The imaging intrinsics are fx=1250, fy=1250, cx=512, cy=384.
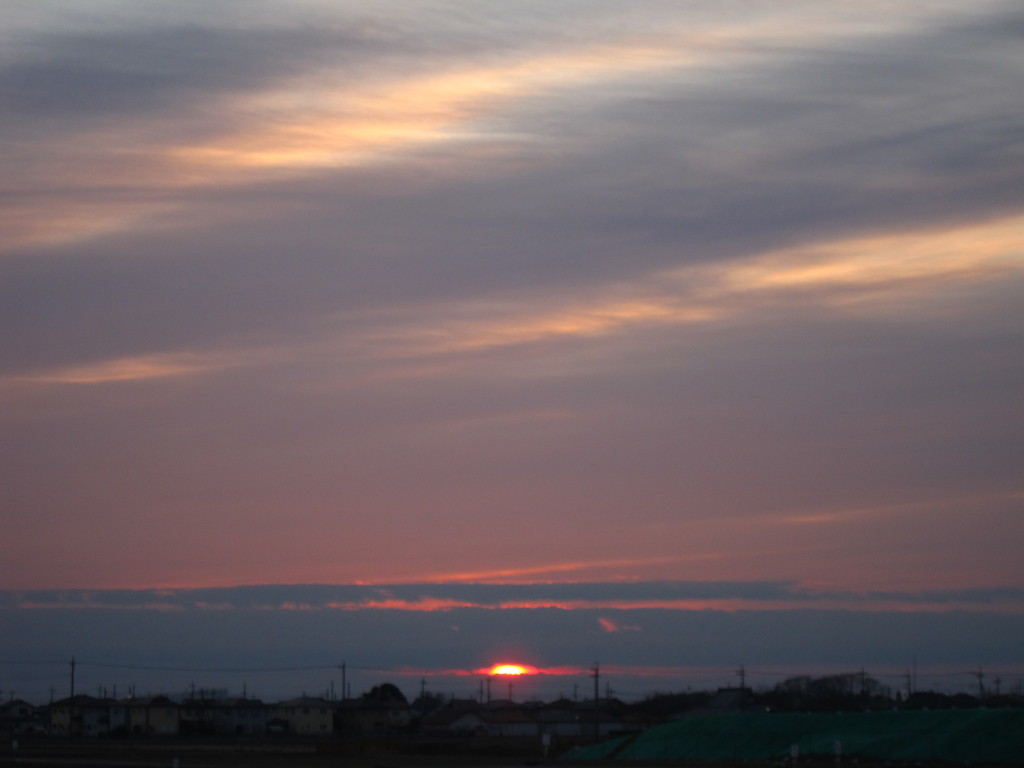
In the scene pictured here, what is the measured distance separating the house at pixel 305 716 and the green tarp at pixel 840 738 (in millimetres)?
83550

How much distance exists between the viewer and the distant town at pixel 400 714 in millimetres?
146625

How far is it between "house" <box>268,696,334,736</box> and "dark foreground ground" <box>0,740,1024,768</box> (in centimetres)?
4496

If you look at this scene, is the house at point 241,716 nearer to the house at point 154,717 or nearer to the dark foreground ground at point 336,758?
the house at point 154,717

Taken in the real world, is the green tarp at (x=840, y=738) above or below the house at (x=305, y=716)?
above

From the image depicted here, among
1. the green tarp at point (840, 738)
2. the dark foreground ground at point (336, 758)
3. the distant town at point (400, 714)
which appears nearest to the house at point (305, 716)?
the distant town at point (400, 714)

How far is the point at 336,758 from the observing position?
295 ft

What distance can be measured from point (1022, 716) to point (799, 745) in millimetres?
12627

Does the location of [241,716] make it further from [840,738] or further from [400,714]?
[840,738]

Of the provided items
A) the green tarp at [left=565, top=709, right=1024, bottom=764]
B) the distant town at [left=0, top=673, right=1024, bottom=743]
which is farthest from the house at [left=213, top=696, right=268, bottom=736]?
the green tarp at [left=565, top=709, right=1024, bottom=764]

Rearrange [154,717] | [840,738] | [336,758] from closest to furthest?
[840,738] < [336,758] < [154,717]

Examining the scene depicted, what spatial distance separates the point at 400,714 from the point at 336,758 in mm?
85467

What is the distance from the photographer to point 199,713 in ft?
561

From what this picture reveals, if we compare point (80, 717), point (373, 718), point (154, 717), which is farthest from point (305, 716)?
point (80, 717)

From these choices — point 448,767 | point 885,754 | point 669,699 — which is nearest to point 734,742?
point 885,754
